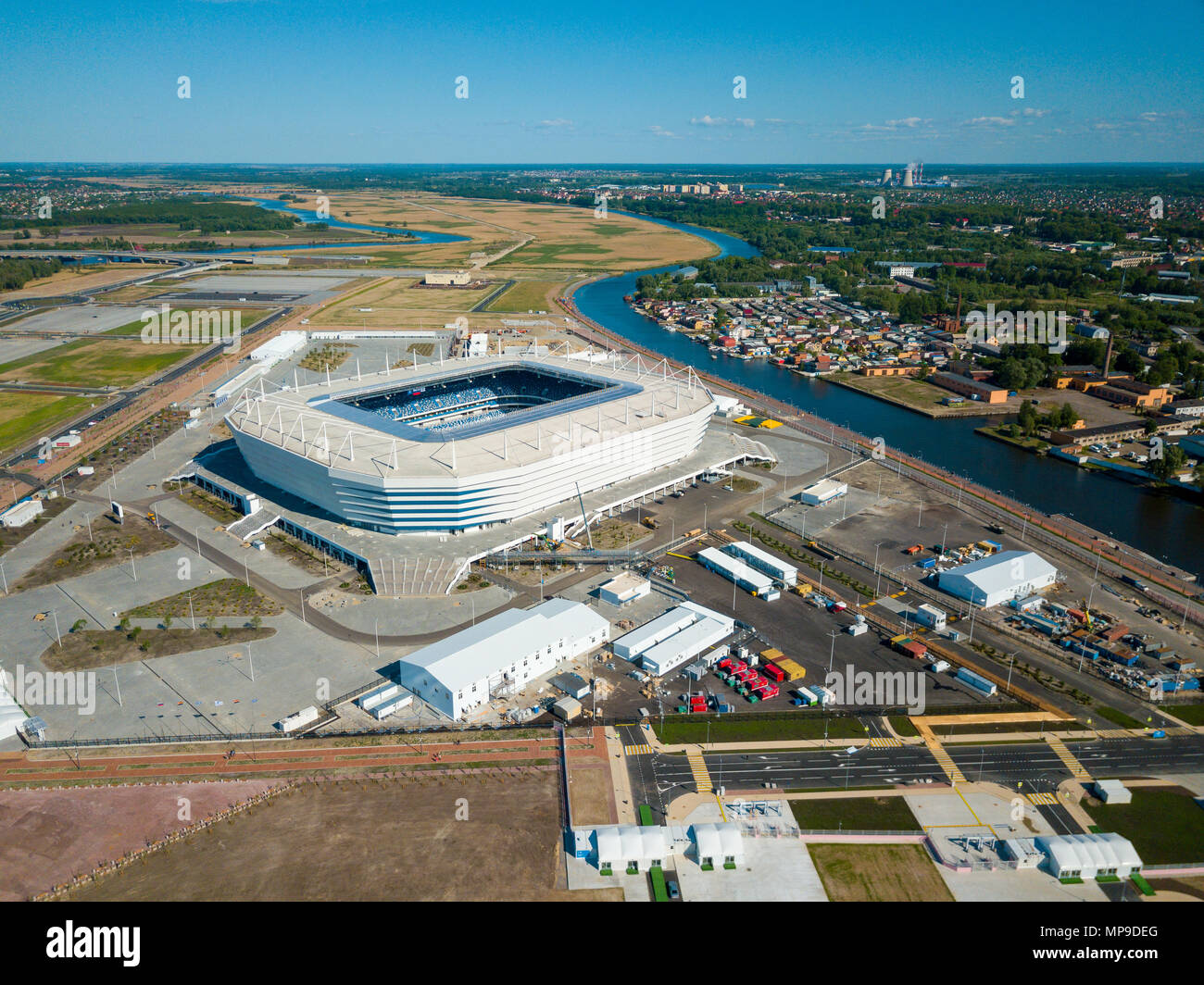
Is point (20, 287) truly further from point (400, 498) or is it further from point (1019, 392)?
point (1019, 392)

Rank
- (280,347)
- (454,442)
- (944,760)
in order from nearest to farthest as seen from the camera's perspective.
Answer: (944,760)
(454,442)
(280,347)

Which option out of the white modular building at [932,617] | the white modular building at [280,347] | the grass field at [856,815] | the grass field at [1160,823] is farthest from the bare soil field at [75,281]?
the grass field at [1160,823]

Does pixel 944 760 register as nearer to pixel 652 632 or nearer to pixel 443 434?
pixel 652 632

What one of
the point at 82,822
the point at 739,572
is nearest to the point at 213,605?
the point at 82,822

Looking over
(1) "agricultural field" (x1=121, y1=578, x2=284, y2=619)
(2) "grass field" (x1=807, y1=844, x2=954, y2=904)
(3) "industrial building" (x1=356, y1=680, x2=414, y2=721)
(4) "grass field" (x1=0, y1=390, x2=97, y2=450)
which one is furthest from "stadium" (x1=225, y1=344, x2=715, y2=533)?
(2) "grass field" (x1=807, y1=844, x2=954, y2=904)

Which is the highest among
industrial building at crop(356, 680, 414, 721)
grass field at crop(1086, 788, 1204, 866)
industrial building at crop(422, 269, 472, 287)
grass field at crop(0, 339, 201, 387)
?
industrial building at crop(422, 269, 472, 287)

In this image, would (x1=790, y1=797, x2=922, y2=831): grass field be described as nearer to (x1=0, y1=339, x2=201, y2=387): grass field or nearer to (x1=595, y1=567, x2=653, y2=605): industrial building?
(x1=595, y1=567, x2=653, y2=605): industrial building
